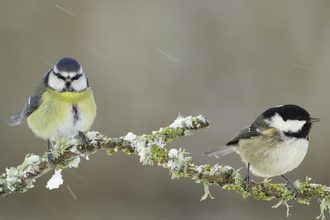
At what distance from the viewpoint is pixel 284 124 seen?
288 cm

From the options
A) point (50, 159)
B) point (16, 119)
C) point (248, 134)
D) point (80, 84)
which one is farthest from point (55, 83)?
point (248, 134)

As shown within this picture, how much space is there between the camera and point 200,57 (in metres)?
7.23

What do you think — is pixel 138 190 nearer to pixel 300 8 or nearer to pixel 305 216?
pixel 305 216

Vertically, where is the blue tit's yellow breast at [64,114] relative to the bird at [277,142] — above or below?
above

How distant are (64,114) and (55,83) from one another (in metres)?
0.22

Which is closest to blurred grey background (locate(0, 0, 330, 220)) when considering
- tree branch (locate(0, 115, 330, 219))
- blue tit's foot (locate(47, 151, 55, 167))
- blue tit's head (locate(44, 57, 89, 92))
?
blue tit's head (locate(44, 57, 89, 92))

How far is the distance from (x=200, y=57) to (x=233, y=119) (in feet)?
4.17

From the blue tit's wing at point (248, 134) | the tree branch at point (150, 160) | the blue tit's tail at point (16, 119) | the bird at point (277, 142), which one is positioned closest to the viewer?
the tree branch at point (150, 160)

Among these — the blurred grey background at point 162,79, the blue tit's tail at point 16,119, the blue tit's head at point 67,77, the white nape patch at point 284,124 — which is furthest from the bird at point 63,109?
the blurred grey background at point 162,79

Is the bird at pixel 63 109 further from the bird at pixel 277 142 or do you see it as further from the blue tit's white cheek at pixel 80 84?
the bird at pixel 277 142

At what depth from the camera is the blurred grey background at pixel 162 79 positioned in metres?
6.65

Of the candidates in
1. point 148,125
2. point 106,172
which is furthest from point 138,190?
point 148,125

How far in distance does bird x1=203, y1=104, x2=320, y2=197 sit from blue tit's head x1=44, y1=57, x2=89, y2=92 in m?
1.03

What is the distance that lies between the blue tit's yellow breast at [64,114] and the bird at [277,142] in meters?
0.92
